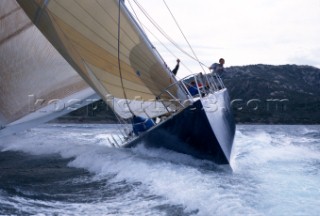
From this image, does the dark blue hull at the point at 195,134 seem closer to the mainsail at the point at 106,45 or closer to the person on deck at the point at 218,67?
the mainsail at the point at 106,45

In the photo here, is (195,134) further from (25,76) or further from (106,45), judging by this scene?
(25,76)

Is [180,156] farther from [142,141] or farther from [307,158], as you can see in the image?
[307,158]

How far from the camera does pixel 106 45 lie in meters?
8.06

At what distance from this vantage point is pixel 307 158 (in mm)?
9219

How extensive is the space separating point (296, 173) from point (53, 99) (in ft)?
19.6

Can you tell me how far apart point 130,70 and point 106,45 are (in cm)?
73

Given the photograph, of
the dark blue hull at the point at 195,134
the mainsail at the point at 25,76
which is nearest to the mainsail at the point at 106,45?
the dark blue hull at the point at 195,134

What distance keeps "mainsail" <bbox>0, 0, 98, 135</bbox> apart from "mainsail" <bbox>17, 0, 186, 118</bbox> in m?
1.11

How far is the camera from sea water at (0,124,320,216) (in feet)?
14.9

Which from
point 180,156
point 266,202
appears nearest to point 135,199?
point 266,202

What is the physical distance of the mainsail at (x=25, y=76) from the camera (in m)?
9.09

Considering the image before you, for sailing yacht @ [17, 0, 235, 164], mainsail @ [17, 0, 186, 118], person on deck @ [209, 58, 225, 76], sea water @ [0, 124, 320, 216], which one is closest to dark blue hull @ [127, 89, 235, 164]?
sailing yacht @ [17, 0, 235, 164]

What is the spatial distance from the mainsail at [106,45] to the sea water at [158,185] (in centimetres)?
144

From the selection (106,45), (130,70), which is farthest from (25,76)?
(130,70)
